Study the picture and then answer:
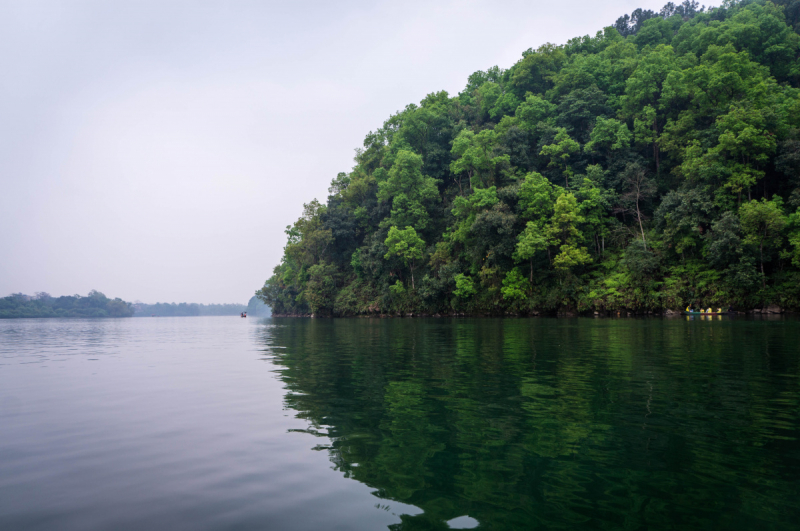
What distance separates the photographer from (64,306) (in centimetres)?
14962

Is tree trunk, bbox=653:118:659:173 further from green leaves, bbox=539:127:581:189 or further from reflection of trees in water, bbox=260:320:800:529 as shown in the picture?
reflection of trees in water, bbox=260:320:800:529

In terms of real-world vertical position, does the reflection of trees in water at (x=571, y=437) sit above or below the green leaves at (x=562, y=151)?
below

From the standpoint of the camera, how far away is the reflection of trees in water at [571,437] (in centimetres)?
402

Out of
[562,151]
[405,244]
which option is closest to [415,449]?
[405,244]

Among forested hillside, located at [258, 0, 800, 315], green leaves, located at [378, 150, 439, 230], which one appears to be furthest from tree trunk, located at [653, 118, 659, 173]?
green leaves, located at [378, 150, 439, 230]

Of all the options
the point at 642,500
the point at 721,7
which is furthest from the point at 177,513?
the point at 721,7

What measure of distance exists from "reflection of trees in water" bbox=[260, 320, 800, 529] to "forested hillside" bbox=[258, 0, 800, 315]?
32.9 m

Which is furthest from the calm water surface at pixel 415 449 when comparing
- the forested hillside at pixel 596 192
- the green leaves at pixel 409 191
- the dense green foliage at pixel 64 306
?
the dense green foliage at pixel 64 306

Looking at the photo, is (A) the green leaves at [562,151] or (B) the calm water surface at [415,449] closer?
(B) the calm water surface at [415,449]

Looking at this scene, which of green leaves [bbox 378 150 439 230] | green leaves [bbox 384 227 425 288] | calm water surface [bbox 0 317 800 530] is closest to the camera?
calm water surface [bbox 0 317 800 530]

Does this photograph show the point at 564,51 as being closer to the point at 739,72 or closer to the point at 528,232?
the point at 739,72

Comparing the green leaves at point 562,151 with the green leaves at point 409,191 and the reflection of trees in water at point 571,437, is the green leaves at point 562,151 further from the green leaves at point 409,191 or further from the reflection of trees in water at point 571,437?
the reflection of trees in water at point 571,437

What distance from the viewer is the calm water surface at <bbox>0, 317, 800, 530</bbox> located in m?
3.97

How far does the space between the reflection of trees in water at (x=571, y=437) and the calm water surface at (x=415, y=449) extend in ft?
0.10
